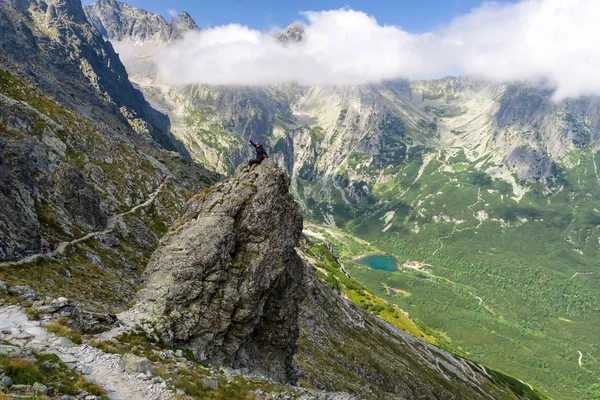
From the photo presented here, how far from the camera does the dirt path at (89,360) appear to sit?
18.3 m

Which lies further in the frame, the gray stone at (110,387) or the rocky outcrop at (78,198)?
the rocky outcrop at (78,198)

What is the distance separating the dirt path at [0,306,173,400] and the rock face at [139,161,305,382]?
640 centimetres

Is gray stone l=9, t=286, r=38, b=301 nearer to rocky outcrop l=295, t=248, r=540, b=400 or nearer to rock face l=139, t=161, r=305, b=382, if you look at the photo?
rock face l=139, t=161, r=305, b=382

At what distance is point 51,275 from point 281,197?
94.8ft

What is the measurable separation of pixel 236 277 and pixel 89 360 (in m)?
13.8

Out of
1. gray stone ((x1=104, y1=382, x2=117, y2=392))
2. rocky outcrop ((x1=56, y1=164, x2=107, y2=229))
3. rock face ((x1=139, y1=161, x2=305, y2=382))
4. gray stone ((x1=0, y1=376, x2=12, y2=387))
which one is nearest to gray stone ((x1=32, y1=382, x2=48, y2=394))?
gray stone ((x1=0, y1=376, x2=12, y2=387))

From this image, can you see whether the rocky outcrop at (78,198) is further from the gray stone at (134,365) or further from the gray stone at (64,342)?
the gray stone at (134,365)

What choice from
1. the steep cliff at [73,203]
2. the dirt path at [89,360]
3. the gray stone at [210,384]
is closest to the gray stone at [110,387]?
the dirt path at [89,360]

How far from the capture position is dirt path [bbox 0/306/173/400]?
1834 cm

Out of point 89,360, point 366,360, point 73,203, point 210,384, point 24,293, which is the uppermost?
point 73,203

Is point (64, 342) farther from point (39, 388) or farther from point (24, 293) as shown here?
point (24, 293)

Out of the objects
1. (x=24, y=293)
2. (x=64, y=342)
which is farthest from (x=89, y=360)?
(x=24, y=293)

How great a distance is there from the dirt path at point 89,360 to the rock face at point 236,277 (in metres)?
6.40

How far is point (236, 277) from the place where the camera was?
31797 millimetres
